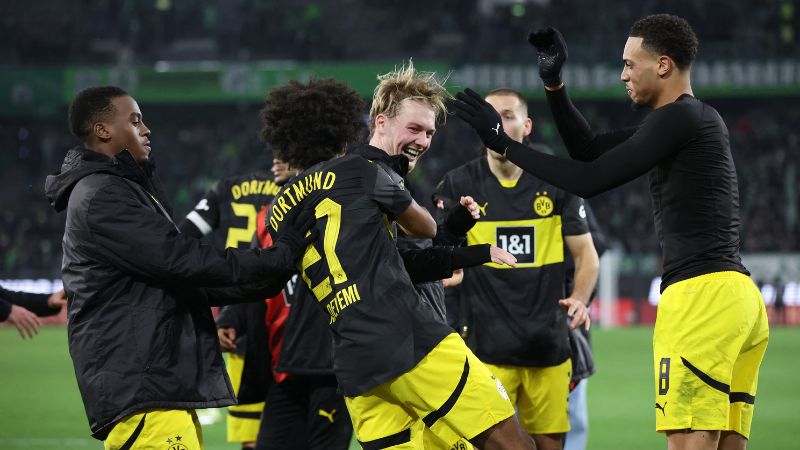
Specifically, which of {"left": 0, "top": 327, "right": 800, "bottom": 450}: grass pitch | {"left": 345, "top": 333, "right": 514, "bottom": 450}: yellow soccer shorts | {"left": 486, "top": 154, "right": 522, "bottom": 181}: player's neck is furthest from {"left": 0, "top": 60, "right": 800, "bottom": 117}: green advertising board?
{"left": 345, "top": 333, "right": 514, "bottom": 450}: yellow soccer shorts

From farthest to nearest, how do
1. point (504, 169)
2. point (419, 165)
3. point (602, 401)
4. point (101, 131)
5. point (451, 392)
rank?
1. point (419, 165)
2. point (602, 401)
3. point (504, 169)
4. point (101, 131)
5. point (451, 392)

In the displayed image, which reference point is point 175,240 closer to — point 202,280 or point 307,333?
point 202,280

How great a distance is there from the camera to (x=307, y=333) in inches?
223

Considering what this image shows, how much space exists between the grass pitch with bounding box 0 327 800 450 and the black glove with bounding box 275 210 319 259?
4.86 meters

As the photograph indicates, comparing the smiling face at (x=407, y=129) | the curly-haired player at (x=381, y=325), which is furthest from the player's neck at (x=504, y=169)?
the curly-haired player at (x=381, y=325)

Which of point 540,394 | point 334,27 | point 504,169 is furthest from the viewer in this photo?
point 334,27

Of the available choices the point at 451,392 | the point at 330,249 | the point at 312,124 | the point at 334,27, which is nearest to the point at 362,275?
the point at 330,249

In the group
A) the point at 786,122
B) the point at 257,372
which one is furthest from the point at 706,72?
the point at 257,372

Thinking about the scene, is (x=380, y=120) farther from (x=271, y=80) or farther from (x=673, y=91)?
(x=271, y=80)

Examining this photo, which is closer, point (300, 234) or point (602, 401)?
point (300, 234)

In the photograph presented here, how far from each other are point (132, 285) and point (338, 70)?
27029 millimetres

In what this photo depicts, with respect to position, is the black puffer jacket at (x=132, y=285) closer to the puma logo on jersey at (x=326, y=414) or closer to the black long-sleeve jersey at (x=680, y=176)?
the black long-sleeve jersey at (x=680, y=176)

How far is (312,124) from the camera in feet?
14.7

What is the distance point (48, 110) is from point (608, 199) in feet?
56.3
